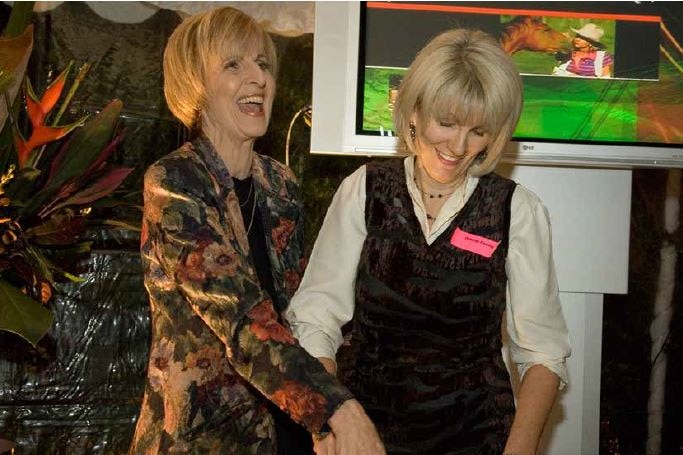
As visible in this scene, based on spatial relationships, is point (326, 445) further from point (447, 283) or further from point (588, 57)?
point (588, 57)

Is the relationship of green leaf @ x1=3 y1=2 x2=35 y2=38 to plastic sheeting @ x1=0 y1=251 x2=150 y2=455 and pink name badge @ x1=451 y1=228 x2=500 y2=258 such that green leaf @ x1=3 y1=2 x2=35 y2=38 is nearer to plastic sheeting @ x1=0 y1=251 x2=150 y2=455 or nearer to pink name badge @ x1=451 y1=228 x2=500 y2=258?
plastic sheeting @ x1=0 y1=251 x2=150 y2=455

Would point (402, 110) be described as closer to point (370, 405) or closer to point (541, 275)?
point (541, 275)

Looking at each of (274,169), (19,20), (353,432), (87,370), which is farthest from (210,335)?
(87,370)

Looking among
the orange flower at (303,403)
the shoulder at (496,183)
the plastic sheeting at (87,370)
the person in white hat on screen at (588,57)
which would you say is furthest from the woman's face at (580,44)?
the orange flower at (303,403)

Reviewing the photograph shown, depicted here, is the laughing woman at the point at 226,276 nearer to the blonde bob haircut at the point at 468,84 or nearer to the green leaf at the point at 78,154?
the blonde bob haircut at the point at 468,84

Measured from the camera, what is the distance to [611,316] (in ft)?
13.5

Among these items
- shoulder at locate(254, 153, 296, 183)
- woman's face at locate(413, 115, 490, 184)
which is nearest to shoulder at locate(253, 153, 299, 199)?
shoulder at locate(254, 153, 296, 183)

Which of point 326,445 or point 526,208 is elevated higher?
point 526,208

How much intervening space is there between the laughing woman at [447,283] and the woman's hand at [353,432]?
0.50ft

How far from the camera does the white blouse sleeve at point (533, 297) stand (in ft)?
5.76

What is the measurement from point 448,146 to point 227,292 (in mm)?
504

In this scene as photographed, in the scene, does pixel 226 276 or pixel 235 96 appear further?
pixel 235 96

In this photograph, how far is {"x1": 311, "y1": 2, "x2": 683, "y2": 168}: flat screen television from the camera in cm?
310

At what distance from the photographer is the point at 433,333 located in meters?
1.78
